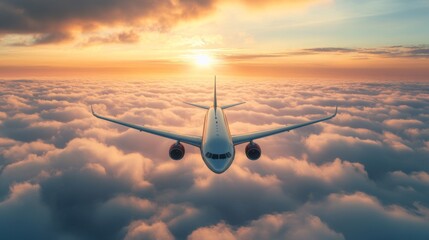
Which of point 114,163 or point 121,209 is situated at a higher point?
point 114,163

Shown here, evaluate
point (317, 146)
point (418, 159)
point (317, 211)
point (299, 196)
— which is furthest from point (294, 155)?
point (418, 159)

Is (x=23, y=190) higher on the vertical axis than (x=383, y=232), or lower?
higher

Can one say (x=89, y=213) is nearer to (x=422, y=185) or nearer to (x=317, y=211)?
(x=317, y=211)

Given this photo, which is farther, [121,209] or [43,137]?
[43,137]

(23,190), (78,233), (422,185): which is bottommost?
(78,233)

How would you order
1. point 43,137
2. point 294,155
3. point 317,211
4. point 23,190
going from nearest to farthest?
point 317,211, point 23,190, point 294,155, point 43,137

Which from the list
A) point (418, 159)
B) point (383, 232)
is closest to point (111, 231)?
point (383, 232)

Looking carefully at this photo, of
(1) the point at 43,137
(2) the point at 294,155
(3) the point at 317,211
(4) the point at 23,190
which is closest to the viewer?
(3) the point at 317,211

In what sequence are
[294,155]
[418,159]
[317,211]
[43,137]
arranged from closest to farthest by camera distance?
[317,211] < [294,155] < [418,159] < [43,137]

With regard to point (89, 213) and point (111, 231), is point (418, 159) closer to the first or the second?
point (111, 231)
